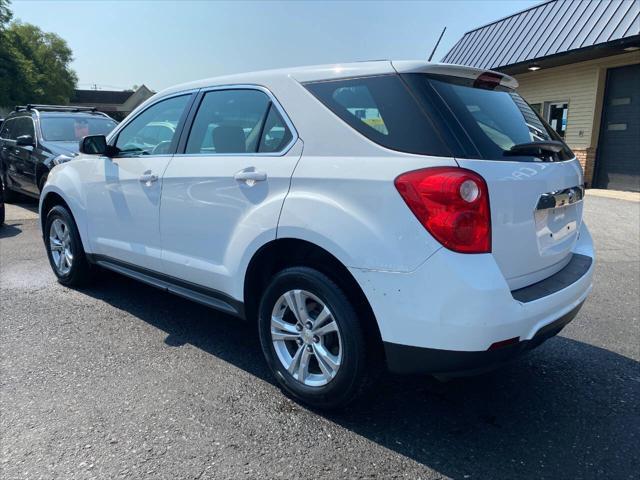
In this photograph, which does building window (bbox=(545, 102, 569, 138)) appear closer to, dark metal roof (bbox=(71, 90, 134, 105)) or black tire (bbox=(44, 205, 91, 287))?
black tire (bbox=(44, 205, 91, 287))

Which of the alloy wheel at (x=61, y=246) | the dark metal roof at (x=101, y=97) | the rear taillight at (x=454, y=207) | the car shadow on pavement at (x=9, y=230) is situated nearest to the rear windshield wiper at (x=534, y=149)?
the rear taillight at (x=454, y=207)

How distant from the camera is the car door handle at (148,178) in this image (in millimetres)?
3670

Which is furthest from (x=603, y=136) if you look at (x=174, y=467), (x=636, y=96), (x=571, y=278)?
(x=174, y=467)

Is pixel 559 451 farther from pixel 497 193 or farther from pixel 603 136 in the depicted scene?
pixel 603 136

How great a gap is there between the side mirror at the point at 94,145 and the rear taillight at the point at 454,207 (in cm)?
Result: 293

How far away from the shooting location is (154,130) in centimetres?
404

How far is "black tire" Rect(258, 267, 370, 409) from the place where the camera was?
2562 millimetres

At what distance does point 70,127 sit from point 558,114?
12.5 m

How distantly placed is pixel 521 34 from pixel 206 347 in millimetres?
13391

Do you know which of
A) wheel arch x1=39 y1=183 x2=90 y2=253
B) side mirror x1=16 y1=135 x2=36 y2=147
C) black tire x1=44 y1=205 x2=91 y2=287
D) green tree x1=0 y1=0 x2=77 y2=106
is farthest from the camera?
green tree x1=0 y1=0 x2=77 y2=106

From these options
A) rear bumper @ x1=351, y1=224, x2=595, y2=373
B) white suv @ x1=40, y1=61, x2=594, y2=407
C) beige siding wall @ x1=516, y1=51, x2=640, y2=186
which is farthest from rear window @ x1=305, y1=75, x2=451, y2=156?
beige siding wall @ x1=516, y1=51, x2=640, y2=186

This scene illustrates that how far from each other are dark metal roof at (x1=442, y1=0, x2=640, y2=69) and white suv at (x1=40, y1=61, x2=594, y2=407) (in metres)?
9.63

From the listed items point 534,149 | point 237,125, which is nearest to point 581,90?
point 534,149

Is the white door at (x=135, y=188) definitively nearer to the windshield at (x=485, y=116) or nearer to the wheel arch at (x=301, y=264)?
the wheel arch at (x=301, y=264)
